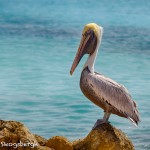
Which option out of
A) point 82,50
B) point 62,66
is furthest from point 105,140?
point 62,66

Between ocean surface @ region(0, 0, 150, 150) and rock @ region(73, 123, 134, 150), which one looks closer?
rock @ region(73, 123, 134, 150)

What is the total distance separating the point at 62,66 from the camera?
17188mm

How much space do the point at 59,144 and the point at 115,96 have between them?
27.0 inches

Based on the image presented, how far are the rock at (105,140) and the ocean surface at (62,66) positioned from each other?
2.74m

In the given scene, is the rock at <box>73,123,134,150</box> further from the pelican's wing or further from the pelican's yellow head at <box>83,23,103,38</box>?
the pelican's yellow head at <box>83,23,103,38</box>

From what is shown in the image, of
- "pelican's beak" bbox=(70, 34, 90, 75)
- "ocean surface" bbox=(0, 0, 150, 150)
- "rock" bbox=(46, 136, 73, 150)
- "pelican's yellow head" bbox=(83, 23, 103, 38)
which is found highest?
"ocean surface" bbox=(0, 0, 150, 150)

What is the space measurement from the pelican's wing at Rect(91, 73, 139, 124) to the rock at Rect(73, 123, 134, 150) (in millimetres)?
199

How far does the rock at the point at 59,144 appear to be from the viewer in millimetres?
7043

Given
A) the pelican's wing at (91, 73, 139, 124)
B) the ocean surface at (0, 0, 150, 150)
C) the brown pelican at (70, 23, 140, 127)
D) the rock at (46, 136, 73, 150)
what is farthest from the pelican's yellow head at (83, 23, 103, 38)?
the ocean surface at (0, 0, 150, 150)

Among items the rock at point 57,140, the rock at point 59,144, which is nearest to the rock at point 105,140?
the rock at point 57,140

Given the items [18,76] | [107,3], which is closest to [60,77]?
[18,76]

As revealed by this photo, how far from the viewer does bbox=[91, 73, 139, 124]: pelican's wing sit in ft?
23.6

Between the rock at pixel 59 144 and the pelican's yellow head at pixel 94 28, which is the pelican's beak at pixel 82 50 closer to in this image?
the pelican's yellow head at pixel 94 28

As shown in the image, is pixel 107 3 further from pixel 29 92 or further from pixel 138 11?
pixel 29 92
